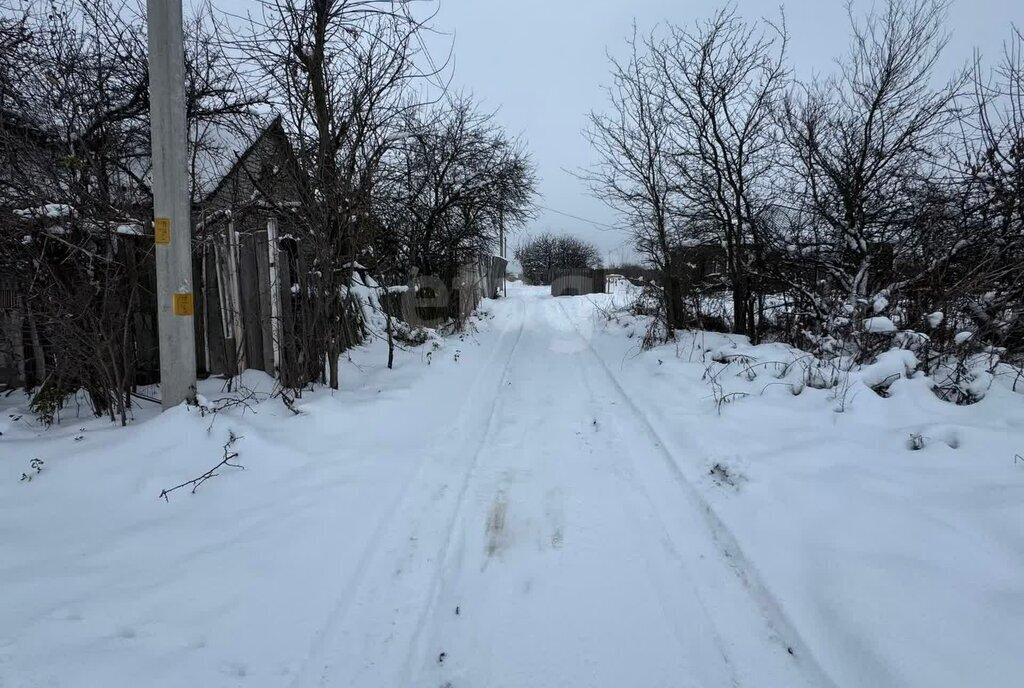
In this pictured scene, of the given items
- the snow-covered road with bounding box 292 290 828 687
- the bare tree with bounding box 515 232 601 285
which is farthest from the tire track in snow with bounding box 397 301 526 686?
the bare tree with bounding box 515 232 601 285

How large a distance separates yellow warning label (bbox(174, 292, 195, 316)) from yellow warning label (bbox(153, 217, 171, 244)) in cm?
45

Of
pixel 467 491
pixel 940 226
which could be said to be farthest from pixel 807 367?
pixel 467 491

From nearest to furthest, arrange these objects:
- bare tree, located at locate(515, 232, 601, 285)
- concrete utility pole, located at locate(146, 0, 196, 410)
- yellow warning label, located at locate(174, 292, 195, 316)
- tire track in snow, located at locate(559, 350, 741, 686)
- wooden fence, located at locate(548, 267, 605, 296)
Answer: tire track in snow, located at locate(559, 350, 741, 686)
concrete utility pole, located at locate(146, 0, 196, 410)
yellow warning label, located at locate(174, 292, 195, 316)
wooden fence, located at locate(548, 267, 605, 296)
bare tree, located at locate(515, 232, 601, 285)

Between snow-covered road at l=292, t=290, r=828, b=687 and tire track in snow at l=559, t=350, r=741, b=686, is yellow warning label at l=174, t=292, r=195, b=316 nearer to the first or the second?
snow-covered road at l=292, t=290, r=828, b=687

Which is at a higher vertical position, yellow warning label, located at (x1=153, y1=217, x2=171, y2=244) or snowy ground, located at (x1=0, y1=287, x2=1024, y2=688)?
yellow warning label, located at (x1=153, y1=217, x2=171, y2=244)

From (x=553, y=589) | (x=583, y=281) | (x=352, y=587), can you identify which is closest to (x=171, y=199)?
(x=352, y=587)

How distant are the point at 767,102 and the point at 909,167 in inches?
98.2

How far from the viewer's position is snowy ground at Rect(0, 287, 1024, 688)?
218 centimetres

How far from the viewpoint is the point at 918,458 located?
12.2ft

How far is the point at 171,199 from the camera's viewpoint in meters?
4.32

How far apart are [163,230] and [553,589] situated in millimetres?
4193

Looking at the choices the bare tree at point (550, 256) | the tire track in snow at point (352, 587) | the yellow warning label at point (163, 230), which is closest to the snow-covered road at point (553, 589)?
the tire track in snow at point (352, 587)

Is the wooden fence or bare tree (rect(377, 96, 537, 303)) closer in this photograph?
bare tree (rect(377, 96, 537, 303))

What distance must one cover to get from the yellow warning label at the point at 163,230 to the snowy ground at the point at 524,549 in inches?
56.2
